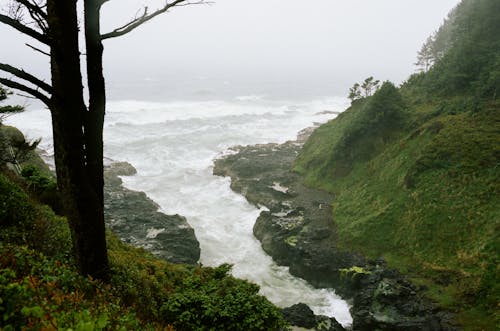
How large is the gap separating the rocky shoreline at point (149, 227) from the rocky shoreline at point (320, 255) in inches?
245

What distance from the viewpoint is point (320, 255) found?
24828 millimetres

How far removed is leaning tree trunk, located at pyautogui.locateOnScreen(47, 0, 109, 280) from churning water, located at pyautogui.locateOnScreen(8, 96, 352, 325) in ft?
53.4

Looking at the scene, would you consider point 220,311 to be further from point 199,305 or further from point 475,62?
point 475,62

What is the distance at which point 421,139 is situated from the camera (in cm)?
3066

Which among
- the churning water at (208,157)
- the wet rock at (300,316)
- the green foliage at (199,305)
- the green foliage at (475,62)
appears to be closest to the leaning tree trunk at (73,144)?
the green foliage at (199,305)

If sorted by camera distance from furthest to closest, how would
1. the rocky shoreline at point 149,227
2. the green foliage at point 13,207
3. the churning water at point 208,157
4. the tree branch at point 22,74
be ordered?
the rocky shoreline at point 149,227 < the churning water at point 208,157 < the green foliage at point 13,207 < the tree branch at point 22,74

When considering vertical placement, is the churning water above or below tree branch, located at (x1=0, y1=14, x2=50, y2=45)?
below

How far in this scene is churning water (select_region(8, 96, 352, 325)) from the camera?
975 inches

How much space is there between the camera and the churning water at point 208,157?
2477cm

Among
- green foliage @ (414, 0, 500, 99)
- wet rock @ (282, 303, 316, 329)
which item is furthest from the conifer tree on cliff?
green foliage @ (414, 0, 500, 99)

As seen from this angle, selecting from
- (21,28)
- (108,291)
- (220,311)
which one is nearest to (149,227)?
(220,311)

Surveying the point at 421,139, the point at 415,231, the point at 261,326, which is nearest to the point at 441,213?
the point at 415,231

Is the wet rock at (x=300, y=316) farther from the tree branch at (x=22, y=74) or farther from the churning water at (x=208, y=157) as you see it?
the tree branch at (x=22, y=74)

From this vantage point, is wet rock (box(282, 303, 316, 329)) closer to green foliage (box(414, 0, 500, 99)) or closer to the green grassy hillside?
the green grassy hillside
